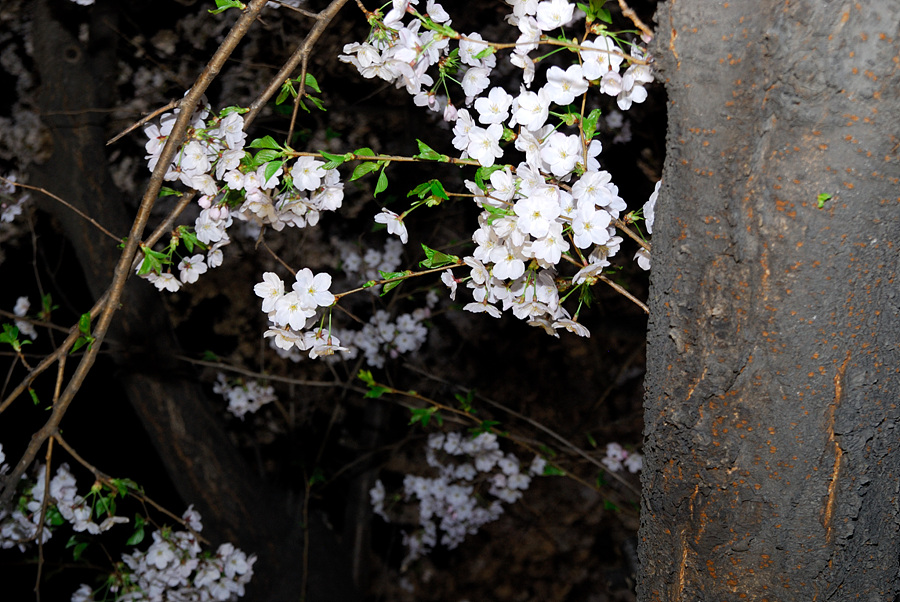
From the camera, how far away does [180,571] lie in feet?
7.20

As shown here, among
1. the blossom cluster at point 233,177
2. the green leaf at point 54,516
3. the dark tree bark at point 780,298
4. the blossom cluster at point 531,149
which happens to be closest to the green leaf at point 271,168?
the blossom cluster at point 233,177

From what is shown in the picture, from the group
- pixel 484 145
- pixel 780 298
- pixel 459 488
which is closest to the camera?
pixel 780 298

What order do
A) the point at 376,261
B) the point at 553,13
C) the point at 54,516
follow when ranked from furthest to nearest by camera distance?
the point at 376,261, the point at 54,516, the point at 553,13

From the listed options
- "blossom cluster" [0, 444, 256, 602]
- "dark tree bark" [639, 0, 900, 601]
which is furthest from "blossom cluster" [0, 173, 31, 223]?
"dark tree bark" [639, 0, 900, 601]

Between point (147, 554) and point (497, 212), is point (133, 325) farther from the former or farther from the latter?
point (497, 212)

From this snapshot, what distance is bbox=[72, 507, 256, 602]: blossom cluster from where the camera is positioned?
2119mm

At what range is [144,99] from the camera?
9.71 feet

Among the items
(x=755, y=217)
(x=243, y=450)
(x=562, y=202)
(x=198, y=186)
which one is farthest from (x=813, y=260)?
(x=243, y=450)

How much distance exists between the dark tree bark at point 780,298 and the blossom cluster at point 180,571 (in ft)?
5.95

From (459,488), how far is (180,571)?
5.45 feet

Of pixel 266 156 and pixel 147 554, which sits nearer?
pixel 266 156

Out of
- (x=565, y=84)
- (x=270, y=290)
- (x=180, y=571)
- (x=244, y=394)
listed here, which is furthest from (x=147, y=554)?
(x=565, y=84)

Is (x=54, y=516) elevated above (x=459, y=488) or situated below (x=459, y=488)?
above

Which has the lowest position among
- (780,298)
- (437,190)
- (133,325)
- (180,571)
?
(180,571)
